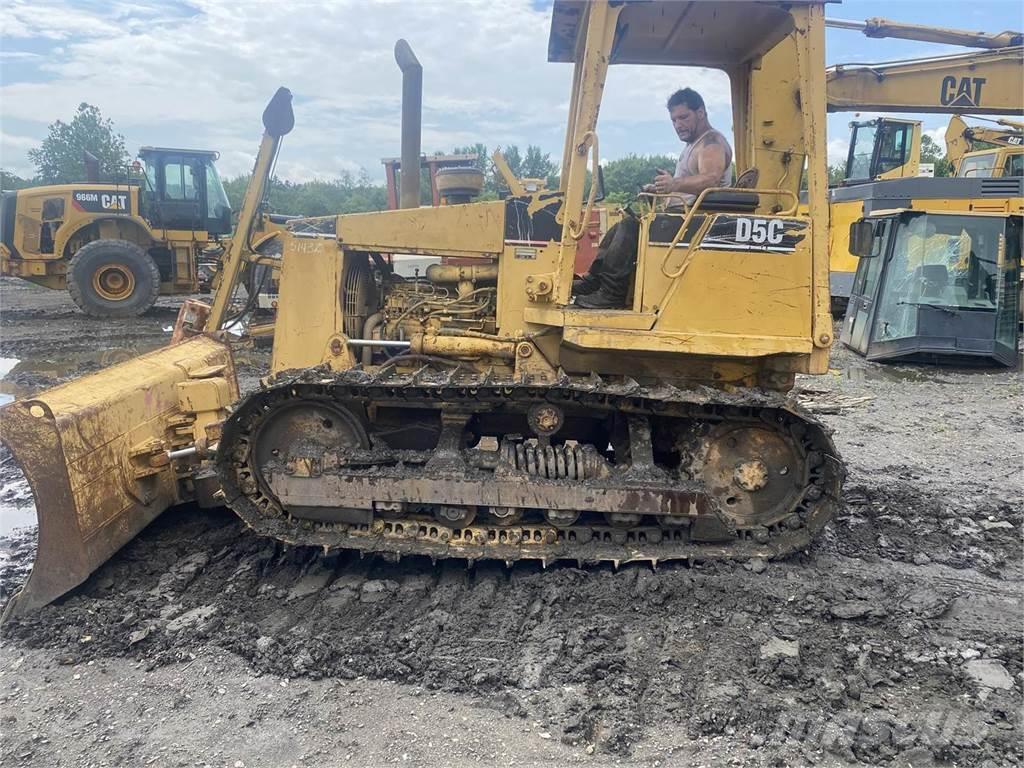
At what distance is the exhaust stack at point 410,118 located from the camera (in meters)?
5.20

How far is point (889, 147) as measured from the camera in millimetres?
15547

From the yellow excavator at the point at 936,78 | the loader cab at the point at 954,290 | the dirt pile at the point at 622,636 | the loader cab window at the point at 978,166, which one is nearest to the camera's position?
the dirt pile at the point at 622,636

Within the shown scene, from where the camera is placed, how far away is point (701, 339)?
3.87m

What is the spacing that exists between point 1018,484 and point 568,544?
3806mm

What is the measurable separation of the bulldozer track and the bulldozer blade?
513mm

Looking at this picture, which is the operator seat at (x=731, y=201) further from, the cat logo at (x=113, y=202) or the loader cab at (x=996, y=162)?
the cat logo at (x=113, y=202)

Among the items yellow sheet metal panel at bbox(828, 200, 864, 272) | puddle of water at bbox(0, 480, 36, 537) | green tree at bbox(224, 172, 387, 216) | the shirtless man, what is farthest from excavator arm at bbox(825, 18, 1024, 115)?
green tree at bbox(224, 172, 387, 216)

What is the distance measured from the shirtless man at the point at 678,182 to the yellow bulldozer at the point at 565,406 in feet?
0.35

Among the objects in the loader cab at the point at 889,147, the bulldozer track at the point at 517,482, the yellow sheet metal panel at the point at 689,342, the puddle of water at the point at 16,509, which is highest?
the loader cab at the point at 889,147

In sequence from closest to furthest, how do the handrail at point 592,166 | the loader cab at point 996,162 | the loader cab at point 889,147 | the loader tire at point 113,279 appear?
1. the handrail at point 592,166
2. the loader tire at point 113,279
3. the loader cab at point 996,162
4. the loader cab at point 889,147

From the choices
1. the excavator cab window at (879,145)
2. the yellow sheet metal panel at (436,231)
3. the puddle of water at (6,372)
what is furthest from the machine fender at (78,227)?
the excavator cab window at (879,145)

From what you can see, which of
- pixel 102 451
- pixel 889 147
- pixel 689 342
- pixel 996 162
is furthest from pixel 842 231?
pixel 102 451

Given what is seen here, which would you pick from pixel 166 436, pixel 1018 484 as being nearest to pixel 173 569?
pixel 166 436

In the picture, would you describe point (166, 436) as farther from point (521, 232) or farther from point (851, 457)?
point (851, 457)
